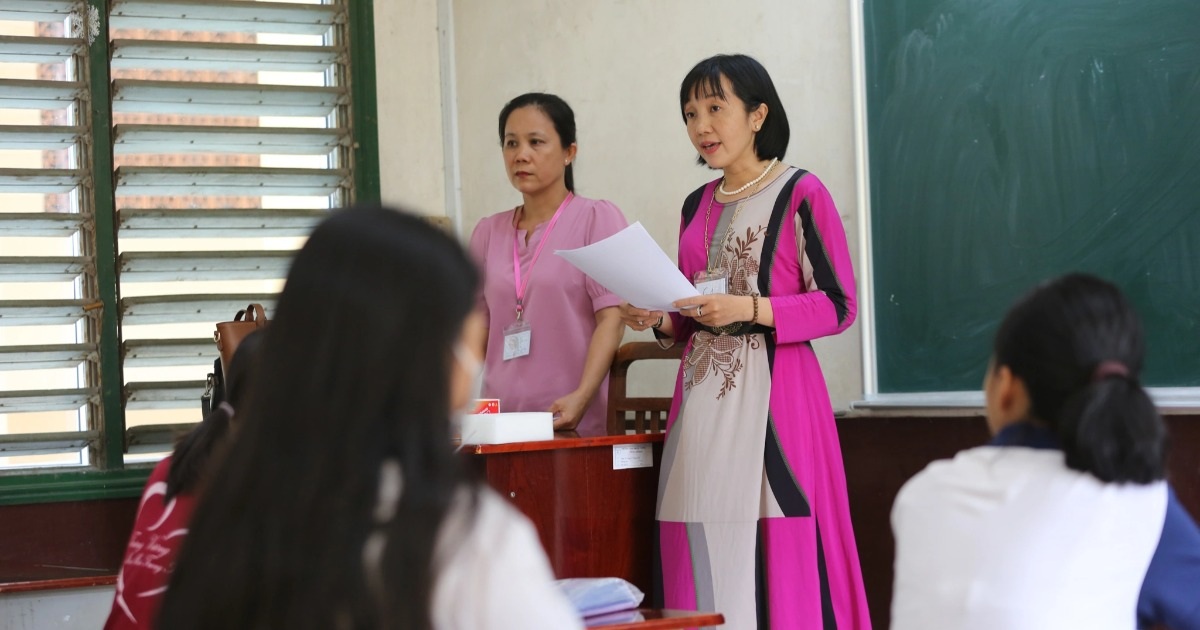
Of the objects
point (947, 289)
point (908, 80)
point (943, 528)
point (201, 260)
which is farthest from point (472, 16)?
point (943, 528)

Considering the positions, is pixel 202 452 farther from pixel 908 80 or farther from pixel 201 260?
pixel 201 260

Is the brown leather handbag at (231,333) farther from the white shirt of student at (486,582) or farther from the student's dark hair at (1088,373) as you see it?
the white shirt of student at (486,582)

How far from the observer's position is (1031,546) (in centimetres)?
130

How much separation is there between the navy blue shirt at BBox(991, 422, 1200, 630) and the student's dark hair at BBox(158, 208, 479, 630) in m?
0.69

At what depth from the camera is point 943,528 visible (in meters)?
1.35

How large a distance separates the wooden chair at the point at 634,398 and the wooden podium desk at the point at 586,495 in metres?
0.27

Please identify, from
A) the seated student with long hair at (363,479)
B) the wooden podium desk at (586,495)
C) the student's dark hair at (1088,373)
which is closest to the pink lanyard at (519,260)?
the wooden podium desk at (586,495)

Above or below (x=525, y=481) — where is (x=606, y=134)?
above

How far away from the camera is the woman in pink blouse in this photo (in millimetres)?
3316

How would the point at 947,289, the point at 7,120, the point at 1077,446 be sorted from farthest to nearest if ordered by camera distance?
the point at 7,120 → the point at 947,289 → the point at 1077,446

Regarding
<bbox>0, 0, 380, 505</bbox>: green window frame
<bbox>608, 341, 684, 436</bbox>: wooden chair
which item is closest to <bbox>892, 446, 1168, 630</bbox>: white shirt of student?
<bbox>608, 341, 684, 436</bbox>: wooden chair

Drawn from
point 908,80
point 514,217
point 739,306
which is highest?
point 908,80

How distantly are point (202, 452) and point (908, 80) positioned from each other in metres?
2.14

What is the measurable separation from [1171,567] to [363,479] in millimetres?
923
